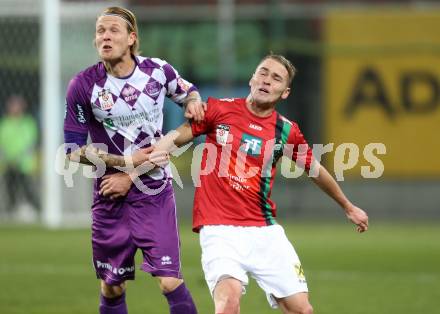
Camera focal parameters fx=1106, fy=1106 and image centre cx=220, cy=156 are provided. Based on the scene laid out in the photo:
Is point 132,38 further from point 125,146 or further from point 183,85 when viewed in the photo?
point 125,146

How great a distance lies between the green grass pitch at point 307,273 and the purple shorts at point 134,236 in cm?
175

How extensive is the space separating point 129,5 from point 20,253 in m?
8.67

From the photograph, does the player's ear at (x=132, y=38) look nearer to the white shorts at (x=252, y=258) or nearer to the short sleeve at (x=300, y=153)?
the short sleeve at (x=300, y=153)

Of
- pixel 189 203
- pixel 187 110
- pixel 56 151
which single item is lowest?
pixel 189 203

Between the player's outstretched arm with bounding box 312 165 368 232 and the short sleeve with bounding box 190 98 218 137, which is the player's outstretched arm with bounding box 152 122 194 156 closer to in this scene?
the short sleeve with bounding box 190 98 218 137

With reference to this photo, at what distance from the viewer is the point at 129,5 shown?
21.2 metres

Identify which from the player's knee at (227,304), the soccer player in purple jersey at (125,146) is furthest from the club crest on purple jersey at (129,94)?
the player's knee at (227,304)

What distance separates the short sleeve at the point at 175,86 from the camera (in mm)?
7250

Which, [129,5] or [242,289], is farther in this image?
[129,5]

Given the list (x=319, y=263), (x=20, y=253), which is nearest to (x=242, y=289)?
(x=319, y=263)

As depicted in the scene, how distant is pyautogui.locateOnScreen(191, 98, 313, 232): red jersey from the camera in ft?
22.0

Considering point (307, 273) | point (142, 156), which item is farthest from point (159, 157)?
point (307, 273)

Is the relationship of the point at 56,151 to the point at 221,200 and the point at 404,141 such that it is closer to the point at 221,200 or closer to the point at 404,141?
the point at 404,141

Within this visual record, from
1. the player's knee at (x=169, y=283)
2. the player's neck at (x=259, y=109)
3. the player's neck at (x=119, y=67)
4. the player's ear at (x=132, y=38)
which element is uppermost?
the player's ear at (x=132, y=38)
